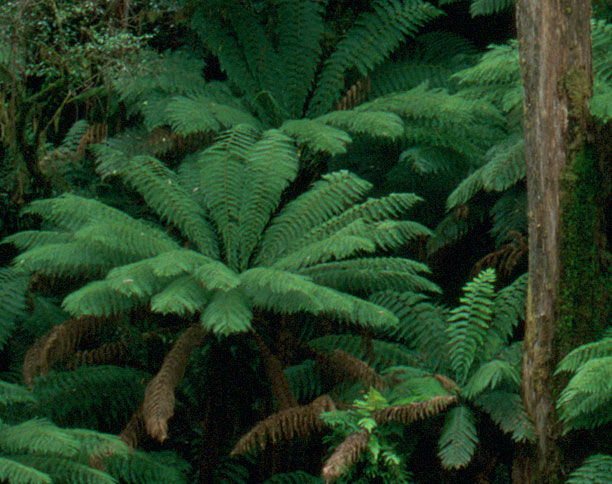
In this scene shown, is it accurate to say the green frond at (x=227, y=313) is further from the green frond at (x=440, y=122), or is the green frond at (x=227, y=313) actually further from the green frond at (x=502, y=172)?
the green frond at (x=440, y=122)

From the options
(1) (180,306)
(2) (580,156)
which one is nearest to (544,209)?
(2) (580,156)

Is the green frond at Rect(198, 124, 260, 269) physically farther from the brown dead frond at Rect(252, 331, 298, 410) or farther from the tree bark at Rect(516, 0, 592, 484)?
the tree bark at Rect(516, 0, 592, 484)

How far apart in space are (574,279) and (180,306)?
1.75 m

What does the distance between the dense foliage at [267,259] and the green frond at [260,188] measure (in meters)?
0.01

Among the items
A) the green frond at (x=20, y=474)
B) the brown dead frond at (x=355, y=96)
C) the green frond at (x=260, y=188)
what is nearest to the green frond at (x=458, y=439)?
the green frond at (x=260, y=188)

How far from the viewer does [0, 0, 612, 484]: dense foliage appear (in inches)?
151

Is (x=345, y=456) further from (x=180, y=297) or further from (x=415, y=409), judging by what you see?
(x=180, y=297)

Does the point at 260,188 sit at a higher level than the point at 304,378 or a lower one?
higher

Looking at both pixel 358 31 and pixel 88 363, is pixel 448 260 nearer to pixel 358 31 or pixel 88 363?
pixel 358 31

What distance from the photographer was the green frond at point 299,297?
3.75 meters

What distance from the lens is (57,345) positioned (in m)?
4.13

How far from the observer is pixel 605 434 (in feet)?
12.3

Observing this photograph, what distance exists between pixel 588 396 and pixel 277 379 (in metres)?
1.47

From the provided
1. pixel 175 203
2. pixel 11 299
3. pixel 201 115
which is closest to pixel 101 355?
pixel 11 299
